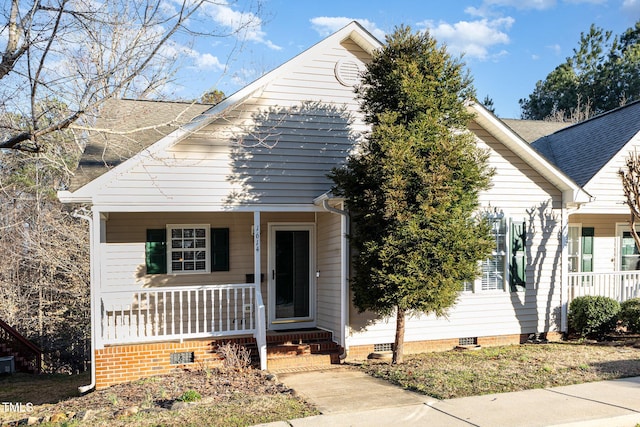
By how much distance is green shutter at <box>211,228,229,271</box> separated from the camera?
32.7ft

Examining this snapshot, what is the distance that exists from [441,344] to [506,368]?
1.97 meters

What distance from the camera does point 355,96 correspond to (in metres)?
9.73

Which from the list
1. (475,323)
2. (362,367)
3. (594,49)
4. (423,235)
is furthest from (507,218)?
(594,49)

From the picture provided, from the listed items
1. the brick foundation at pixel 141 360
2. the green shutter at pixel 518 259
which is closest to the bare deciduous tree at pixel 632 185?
the green shutter at pixel 518 259

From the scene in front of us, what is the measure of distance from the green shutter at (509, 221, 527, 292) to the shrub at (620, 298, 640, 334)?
212cm

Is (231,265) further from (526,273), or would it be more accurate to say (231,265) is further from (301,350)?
(526,273)

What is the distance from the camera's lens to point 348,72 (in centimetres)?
969

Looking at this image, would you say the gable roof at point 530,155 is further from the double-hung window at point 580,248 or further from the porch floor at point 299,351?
the porch floor at point 299,351

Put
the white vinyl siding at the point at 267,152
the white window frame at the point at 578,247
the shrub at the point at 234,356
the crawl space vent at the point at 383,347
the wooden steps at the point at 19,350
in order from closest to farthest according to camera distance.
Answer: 1. the shrub at the point at 234,356
2. the white vinyl siding at the point at 267,152
3. the crawl space vent at the point at 383,347
4. the white window frame at the point at 578,247
5. the wooden steps at the point at 19,350

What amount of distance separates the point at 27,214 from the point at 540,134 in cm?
1785

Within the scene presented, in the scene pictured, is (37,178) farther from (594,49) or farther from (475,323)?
(594,49)

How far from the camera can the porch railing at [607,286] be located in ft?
35.9

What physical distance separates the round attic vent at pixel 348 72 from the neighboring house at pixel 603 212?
533 cm

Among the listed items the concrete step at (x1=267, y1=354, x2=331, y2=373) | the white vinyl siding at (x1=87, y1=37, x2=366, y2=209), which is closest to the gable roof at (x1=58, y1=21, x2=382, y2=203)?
the white vinyl siding at (x1=87, y1=37, x2=366, y2=209)
